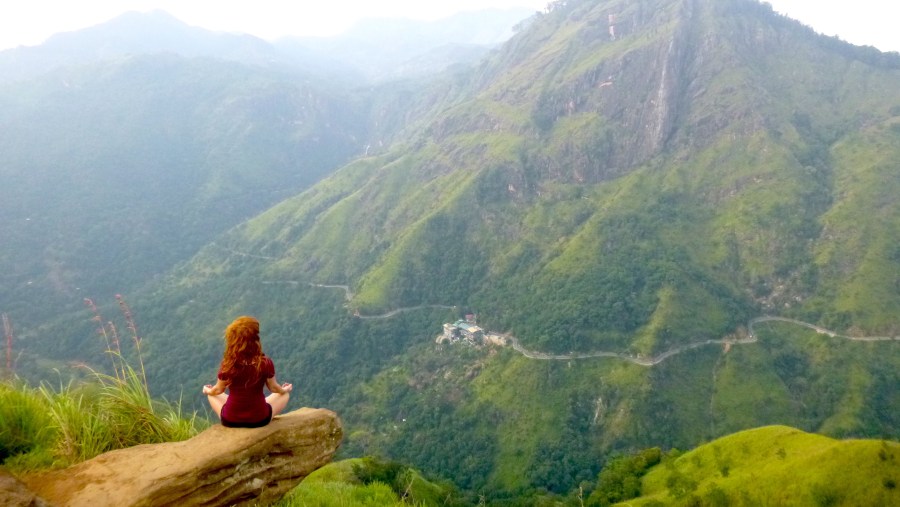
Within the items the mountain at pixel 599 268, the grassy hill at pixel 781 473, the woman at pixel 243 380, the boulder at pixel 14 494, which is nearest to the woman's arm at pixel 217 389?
the woman at pixel 243 380

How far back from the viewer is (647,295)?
112000 millimetres

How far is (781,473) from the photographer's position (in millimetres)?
29016

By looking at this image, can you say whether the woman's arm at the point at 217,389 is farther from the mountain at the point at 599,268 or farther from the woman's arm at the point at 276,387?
the mountain at the point at 599,268

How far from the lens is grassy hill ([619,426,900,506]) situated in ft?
81.6

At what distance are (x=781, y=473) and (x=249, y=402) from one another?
3253cm

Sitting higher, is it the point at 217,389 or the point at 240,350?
the point at 240,350

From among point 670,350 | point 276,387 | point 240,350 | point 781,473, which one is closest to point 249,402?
point 276,387

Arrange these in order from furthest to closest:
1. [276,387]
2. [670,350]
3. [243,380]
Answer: [670,350] < [276,387] < [243,380]

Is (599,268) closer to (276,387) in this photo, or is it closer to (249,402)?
(276,387)

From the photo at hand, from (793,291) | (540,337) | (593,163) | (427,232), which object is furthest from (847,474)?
(593,163)

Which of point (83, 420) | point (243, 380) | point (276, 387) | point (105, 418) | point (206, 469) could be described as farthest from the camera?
point (276, 387)

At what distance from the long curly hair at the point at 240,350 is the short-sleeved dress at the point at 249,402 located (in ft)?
0.26

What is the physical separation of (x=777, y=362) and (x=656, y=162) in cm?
7397

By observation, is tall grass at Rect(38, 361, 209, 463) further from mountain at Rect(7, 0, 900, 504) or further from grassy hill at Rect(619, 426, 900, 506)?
mountain at Rect(7, 0, 900, 504)
